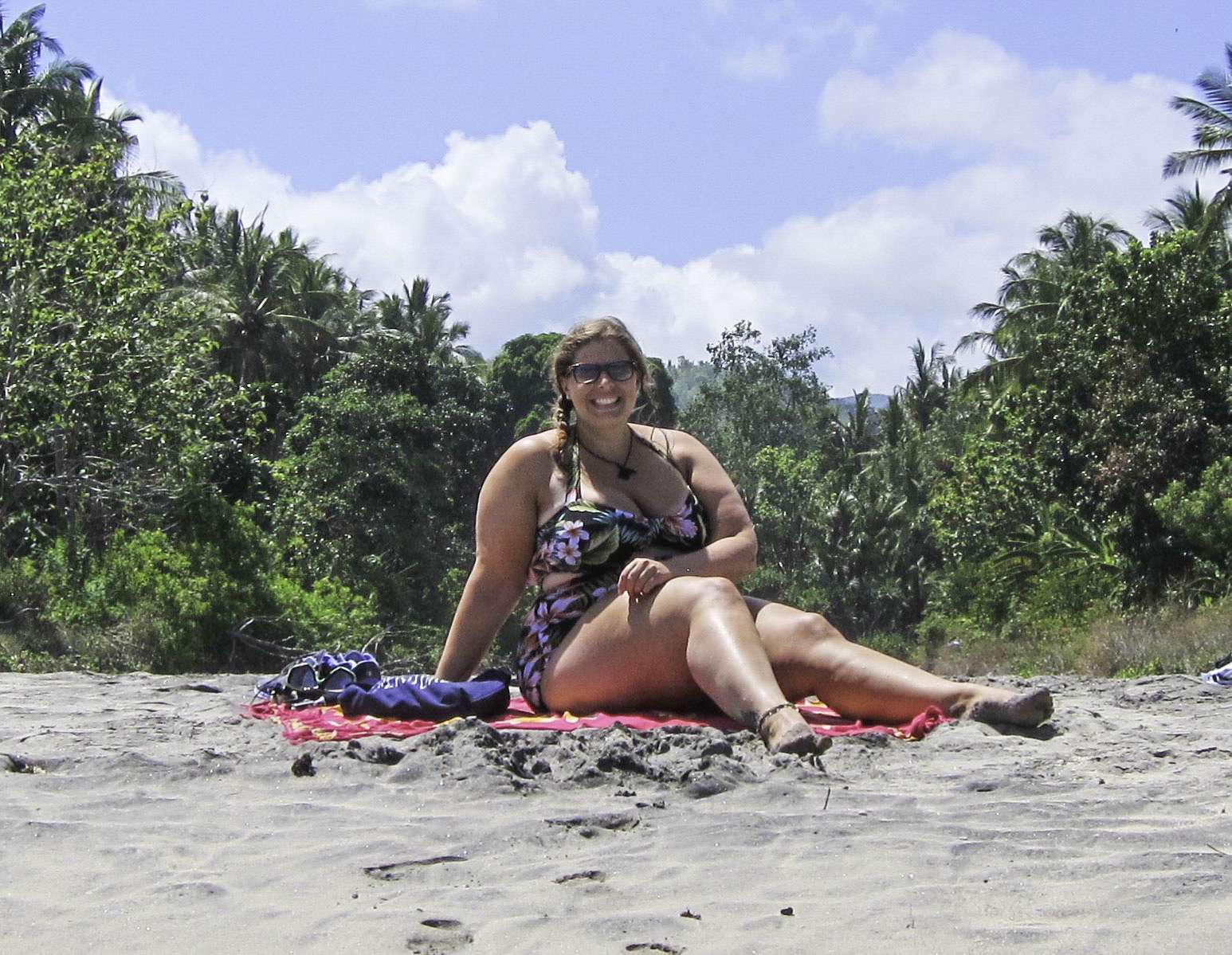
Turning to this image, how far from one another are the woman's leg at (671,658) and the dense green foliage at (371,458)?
237 inches

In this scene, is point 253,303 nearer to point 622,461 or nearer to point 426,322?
point 426,322

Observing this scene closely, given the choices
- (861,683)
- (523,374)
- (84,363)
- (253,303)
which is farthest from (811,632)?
(523,374)

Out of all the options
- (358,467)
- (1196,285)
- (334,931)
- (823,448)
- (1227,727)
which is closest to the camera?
(334,931)

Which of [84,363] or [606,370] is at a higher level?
[84,363]

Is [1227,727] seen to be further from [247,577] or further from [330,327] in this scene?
[330,327]

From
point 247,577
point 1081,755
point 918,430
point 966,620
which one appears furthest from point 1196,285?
point 918,430

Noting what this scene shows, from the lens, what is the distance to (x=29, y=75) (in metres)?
24.9

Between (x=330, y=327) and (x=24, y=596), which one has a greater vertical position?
(x=330, y=327)

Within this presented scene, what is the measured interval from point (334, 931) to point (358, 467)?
857 inches

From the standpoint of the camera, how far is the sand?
7.14ft

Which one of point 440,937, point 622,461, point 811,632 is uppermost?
point 622,461

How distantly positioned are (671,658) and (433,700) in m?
0.72

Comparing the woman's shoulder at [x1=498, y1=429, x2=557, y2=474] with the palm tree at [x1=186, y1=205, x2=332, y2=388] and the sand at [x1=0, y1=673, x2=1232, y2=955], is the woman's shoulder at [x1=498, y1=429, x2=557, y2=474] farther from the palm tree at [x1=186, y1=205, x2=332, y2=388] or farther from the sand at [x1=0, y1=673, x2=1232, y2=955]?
the palm tree at [x1=186, y1=205, x2=332, y2=388]

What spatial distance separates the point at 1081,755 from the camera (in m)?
3.44
